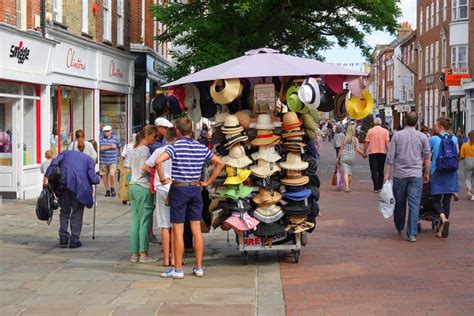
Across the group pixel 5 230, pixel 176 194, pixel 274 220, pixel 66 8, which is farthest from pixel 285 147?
pixel 66 8

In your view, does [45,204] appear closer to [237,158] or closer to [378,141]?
[237,158]

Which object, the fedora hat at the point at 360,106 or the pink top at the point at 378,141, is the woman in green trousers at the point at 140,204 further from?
the pink top at the point at 378,141

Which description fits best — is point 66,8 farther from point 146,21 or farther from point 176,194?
point 176,194

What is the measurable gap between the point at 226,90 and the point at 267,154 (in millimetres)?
876

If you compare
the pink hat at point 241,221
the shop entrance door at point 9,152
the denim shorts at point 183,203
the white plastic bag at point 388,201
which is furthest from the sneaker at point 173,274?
the shop entrance door at point 9,152

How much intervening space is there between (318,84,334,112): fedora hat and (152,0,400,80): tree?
49.9ft

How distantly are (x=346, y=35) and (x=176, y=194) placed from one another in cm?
2172

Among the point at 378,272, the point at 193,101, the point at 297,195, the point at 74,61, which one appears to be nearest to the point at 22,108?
the point at 74,61

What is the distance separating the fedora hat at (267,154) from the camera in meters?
8.81

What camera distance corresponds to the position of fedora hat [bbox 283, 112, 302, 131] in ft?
29.1

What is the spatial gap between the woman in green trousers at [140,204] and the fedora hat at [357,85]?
2513mm

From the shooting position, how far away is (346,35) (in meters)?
28.8

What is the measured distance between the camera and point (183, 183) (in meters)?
8.13

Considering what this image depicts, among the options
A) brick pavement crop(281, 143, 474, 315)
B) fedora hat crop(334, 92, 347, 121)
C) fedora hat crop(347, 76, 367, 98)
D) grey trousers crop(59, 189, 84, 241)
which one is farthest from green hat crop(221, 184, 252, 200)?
grey trousers crop(59, 189, 84, 241)
